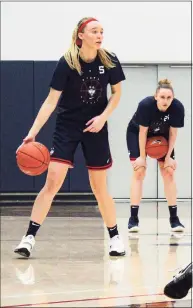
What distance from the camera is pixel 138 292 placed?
172 inches

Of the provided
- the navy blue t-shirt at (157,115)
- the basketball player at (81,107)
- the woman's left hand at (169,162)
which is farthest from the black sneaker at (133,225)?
the basketball player at (81,107)

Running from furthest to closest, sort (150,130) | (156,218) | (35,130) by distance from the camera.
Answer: (156,218)
(150,130)
(35,130)

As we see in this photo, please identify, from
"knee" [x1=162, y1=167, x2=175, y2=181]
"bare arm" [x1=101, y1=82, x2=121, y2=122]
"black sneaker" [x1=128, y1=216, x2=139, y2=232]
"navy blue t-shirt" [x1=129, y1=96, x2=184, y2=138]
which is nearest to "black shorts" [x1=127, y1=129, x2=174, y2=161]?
"knee" [x1=162, y1=167, x2=175, y2=181]

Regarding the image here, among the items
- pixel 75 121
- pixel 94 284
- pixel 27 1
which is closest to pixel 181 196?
pixel 27 1

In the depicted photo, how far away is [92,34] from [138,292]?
2100 millimetres

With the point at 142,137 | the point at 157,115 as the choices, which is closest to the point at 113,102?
the point at 157,115

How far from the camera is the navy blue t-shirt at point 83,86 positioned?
561cm

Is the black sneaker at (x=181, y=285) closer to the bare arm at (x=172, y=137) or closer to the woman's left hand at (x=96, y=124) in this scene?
the woman's left hand at (x=96, y=124)

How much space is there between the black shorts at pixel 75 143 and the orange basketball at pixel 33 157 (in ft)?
0.27

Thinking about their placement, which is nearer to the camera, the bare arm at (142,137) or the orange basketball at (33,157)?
the orange basketball at (33,157)

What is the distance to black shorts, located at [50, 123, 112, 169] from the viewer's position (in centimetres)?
571

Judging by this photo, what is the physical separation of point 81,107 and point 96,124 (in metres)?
0.19

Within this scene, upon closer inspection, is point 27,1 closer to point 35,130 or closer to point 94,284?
point 35,130

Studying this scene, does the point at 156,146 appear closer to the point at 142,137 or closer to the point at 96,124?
the point at 142,137
